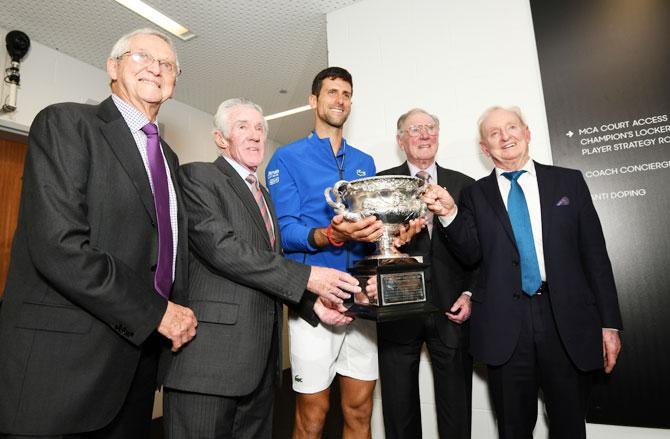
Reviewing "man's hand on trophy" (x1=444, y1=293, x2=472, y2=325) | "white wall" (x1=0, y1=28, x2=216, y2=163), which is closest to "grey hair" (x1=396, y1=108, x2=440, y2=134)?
"man's hand on trophy" (x1=444, y1=293, x2=472, y2=325)

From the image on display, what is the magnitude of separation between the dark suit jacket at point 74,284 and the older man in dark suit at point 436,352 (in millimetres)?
1134

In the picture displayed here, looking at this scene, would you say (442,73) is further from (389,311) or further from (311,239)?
(389,311)

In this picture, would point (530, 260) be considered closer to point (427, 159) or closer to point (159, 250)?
point (427, 159)

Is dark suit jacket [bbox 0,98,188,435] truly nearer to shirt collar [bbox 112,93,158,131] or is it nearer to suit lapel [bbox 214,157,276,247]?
shirt collar [bbox 112,93,158,131]

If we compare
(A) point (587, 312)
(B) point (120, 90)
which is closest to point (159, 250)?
(B) point (120, 90)

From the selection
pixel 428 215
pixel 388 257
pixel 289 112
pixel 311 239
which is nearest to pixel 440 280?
pixel 428 215

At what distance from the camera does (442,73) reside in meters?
2.60

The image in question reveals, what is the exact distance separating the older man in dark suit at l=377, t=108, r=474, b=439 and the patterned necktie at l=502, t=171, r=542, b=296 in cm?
30

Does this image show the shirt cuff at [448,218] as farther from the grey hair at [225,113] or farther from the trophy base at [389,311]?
the grey hair at [225,113]

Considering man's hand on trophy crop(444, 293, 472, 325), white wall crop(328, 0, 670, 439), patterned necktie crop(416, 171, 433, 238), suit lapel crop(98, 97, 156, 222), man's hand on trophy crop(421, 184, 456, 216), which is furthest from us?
white wall crop(328, 0, 670, 439)

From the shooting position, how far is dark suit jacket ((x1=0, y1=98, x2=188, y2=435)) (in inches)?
37.5

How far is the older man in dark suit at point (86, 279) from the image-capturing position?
96 cm

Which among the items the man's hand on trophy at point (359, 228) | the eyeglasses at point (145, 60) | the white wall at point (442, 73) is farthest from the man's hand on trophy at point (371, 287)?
the white wall at point (442, 73)

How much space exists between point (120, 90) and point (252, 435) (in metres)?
1.29
